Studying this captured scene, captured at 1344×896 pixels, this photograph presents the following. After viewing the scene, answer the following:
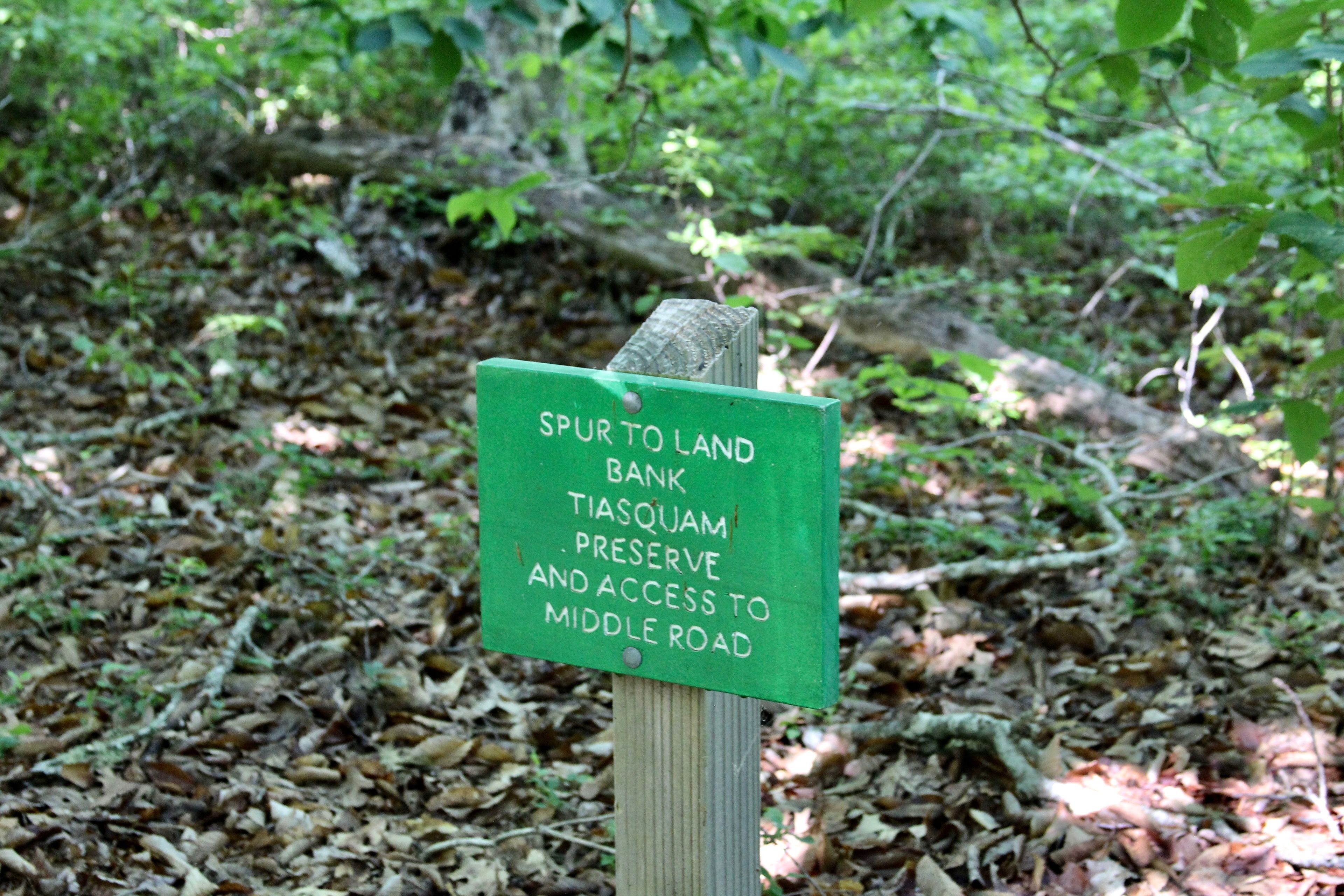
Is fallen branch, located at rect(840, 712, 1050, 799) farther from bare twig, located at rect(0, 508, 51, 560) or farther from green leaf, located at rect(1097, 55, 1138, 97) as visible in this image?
bare twig, located at rect(0, 508, 51, 560)

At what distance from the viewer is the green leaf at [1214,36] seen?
293 cm

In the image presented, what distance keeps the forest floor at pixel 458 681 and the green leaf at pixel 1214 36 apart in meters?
1.53

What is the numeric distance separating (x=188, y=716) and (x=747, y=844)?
1.78 m

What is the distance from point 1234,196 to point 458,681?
2.37 m

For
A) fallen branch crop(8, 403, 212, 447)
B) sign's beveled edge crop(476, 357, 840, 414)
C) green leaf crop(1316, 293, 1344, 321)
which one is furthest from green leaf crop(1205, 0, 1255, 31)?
fallen branch crop(8, 403, 212, 447)

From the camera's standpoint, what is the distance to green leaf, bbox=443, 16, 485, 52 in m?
3.72

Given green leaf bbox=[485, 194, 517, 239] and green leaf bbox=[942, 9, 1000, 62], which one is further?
green leaf bbox=[942, 9, 1000, 62]

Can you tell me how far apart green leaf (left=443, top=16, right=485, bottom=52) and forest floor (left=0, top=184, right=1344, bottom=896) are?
→ 1.63 m

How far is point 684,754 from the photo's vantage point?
183 centimetres

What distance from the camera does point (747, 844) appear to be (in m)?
1.96

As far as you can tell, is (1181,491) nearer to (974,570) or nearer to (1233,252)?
(974,570)

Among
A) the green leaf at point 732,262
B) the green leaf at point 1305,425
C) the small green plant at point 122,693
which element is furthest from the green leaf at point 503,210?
the green leaf at point 1305,425

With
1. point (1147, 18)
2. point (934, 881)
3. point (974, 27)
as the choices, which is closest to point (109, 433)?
point (974, 27)

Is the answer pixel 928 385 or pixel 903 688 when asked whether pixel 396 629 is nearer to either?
pixel 903 688
